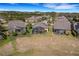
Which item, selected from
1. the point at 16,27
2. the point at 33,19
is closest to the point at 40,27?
the point at 33,19

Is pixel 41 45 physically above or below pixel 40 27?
below

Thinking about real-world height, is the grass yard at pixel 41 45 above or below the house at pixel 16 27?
below

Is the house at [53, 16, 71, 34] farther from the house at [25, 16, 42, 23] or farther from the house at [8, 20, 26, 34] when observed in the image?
the house at [8, 20, 26, 34]

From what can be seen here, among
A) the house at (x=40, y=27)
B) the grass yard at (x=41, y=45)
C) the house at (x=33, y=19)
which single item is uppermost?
the house at (x=33, y=19)

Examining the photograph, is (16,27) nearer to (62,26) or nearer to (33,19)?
(33,19)

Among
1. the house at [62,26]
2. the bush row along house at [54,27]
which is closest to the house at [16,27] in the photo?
the bush row along house at [54,27]

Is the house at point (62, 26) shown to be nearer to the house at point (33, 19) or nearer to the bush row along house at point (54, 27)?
the bush row along house at point (54, 27)
